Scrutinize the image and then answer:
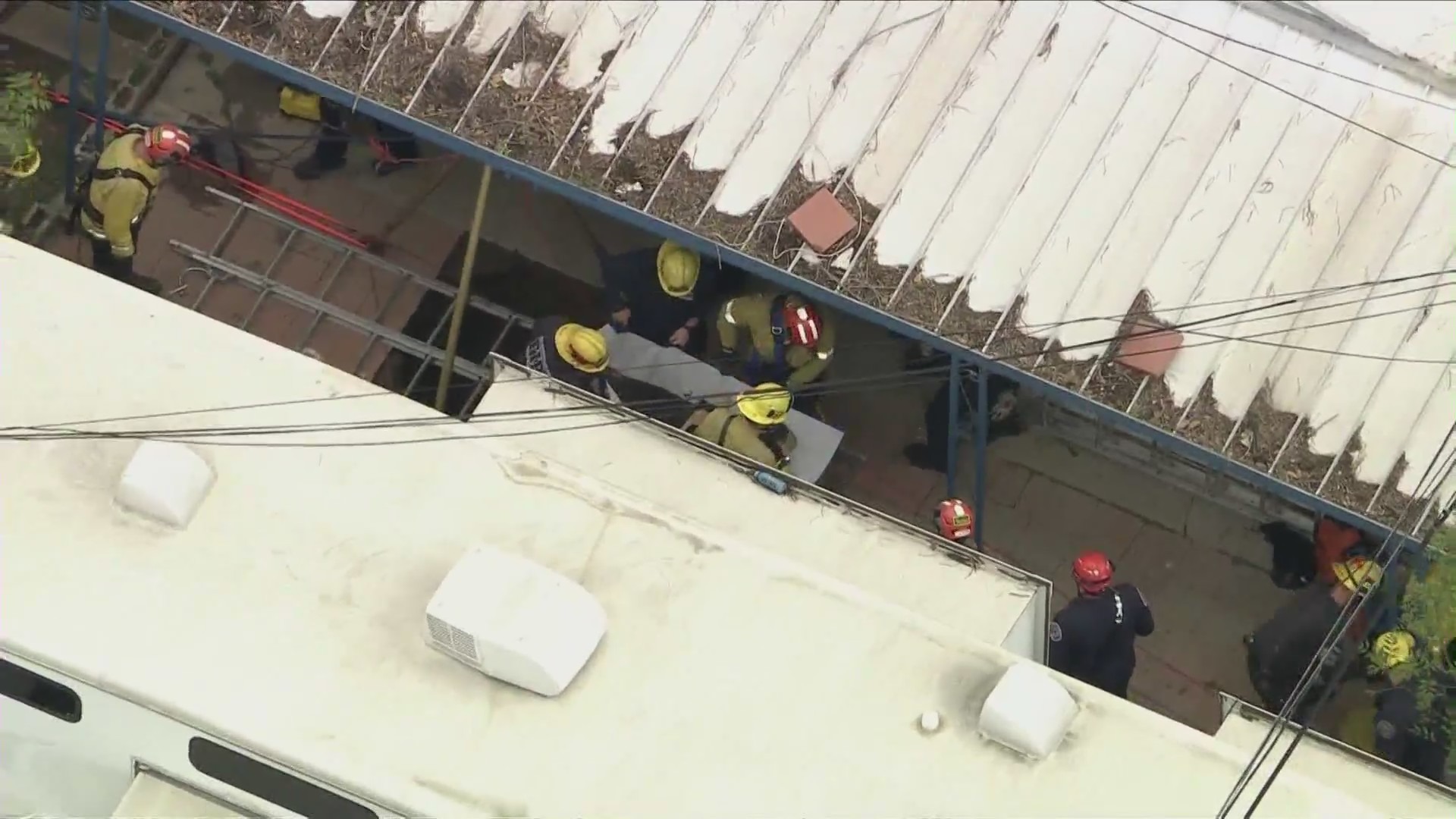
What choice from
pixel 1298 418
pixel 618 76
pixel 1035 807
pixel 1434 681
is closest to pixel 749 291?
pixel 618 76

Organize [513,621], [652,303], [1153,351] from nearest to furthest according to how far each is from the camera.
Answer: [513,621] → [1153,351] → [652,303]

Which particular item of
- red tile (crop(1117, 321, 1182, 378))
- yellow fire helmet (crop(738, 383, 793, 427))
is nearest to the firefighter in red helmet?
yellow fire helmet (crop(738, 383, 793, 427))

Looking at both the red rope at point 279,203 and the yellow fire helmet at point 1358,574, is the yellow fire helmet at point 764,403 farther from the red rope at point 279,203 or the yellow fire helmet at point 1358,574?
the yellow fire helmet at point 1358,574

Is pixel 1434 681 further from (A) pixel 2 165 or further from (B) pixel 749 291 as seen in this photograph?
(A) pixel 2 165

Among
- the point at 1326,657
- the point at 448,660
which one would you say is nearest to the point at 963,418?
the point at 1326,657

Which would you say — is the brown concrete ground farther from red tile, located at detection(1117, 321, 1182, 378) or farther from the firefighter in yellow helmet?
red tile, located at detection(1117, 321, 1182, 378)

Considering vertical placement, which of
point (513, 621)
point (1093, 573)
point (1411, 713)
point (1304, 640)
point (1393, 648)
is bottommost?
point (513, 621)

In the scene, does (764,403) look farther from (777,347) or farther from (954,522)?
(954,522)
